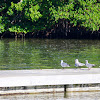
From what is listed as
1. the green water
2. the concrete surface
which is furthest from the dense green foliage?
the concrete surface

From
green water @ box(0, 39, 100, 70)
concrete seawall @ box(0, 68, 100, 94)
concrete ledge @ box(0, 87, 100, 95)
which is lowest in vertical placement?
green water @ box(0, 39, 100, 70)

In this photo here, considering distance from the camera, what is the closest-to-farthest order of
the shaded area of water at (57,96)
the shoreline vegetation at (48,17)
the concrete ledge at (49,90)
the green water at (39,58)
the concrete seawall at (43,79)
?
the shaded area of water at (57,96), the concrete seawall at (43,79), the concrete ledge at (49,90), the green water at (39,58), the shoreline vegetation at (48,17)

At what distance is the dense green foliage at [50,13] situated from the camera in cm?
3819

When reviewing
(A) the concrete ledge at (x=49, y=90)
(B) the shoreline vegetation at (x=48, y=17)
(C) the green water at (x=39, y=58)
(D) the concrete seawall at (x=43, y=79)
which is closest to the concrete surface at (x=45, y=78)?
(D) the concrete seawall at (x=43, y=79)

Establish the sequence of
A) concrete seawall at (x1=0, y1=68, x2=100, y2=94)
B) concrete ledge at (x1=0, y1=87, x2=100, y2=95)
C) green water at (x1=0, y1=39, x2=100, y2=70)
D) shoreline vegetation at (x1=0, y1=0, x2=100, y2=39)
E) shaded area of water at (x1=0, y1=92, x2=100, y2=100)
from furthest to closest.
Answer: shoreline vegetation at (x1=0, y1=0, x2=100, y2=39), green water at (x1=0, y1=39, x2=100, y2=70), concrete ledge at (x1=0, y1=87, x2=100, y2=95), concrete seawall at (x1=0, y1=68, x2=100, y2=94), shaded area of water at (x1=0, y1=92, x2=100, y2=100)

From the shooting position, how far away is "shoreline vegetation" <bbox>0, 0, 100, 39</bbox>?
1508 inches

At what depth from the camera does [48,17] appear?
130 ft

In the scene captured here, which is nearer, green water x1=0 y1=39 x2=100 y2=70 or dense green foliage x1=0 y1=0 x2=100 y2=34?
green water x1=0 y1=39 x2=100 y2=70

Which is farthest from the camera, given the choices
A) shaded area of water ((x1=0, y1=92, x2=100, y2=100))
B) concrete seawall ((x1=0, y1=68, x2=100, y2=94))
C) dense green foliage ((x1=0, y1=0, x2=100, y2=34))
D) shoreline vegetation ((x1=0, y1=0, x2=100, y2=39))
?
shoreline vegetation ((x1=0, y1=0, x2=100, y2=39))

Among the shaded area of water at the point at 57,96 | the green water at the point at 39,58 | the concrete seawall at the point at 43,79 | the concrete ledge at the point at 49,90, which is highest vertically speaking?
the concrete seawall at the point at 43,79

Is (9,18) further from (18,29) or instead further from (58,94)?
(58,94)

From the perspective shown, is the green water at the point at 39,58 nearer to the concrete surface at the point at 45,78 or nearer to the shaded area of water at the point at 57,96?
the concrete surface at the point at 45,78

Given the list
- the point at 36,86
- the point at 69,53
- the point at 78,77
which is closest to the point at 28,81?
the point at 36,86

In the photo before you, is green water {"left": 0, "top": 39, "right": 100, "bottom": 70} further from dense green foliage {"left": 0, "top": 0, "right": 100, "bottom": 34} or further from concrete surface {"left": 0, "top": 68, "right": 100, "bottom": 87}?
dense green foliage {"left": 0, "top": 0, "right": 100, "bottom": 34}
